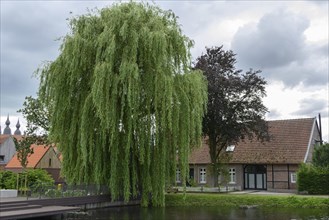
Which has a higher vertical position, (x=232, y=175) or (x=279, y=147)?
(x=279, y=147)

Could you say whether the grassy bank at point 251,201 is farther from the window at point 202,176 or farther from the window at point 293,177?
the window at point 202,176

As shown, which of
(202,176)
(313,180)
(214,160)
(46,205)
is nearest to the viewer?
(46,205)

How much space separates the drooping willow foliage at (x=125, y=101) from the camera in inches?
749

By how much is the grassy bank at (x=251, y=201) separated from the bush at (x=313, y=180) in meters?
4.25

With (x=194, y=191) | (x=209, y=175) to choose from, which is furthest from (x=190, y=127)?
(x=209, y=175)

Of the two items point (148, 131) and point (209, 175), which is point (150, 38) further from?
point (209, 175)

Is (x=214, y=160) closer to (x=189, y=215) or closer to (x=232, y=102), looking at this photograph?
(x=232, y=102)

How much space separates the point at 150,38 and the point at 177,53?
210 centimetres

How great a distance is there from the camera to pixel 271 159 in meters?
30.0

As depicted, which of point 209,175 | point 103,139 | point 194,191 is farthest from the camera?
point 209,175

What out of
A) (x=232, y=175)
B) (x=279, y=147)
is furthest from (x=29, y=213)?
(x=279, y=147)

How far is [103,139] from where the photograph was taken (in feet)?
62.7

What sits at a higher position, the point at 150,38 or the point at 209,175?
the point at 150,38

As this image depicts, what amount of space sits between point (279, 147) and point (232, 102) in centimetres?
681
